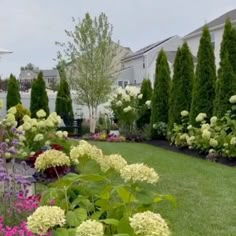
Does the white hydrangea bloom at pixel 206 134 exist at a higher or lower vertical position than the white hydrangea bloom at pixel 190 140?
higher

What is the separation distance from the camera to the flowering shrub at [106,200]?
1700 millimetres

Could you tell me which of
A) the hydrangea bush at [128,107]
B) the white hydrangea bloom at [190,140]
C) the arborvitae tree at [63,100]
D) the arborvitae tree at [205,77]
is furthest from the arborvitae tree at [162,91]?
the arborvitae tree at [63,100]

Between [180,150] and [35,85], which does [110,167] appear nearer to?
[180,150]

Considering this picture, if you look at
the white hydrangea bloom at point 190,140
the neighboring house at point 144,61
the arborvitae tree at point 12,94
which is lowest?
the white hydrangea bloom at point 190,140

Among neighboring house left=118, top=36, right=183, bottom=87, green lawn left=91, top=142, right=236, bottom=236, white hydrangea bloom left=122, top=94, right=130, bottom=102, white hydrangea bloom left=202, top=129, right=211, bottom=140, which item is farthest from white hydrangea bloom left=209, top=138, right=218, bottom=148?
neighboring house left=118, top=36, right=183, bottom=87

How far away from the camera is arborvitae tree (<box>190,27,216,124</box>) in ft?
35.7

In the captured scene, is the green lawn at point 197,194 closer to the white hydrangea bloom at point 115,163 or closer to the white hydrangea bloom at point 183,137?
the white hydrangea bloom at point 183,137

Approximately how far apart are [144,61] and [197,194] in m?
27.0

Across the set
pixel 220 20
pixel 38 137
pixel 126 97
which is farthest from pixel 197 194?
pixel 220 20

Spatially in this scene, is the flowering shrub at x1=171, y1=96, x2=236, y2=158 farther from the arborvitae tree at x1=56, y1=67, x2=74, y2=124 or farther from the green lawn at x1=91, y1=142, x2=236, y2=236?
the arborvitae tree at x1=56, y1=67, x2=74, y2=124

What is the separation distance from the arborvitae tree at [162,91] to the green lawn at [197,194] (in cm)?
459

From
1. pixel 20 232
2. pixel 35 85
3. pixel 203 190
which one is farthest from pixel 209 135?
pixel 35 85

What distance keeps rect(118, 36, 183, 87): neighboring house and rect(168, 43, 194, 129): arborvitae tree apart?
61.7 ft

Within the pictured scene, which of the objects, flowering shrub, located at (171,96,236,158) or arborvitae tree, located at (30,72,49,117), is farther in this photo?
arborvitae tree, located at (30,72,49,117)
